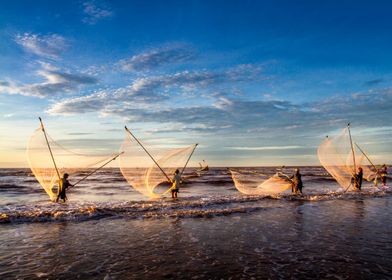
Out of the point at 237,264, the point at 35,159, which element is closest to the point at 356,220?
the point at 237,264

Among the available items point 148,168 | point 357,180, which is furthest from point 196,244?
point 357,180

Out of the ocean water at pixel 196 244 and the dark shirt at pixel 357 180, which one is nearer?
the ocean water at pixel 196 244

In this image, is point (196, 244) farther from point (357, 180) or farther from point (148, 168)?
point (357, 180)

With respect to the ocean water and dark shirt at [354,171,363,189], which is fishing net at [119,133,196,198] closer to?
the ocean water

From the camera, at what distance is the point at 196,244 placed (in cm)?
1000

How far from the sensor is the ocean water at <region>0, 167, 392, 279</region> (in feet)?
25.0

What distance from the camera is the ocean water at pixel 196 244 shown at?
7.62m

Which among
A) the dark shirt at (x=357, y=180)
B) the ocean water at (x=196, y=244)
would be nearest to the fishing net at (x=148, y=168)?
the ocean water at (x=196, y=244)

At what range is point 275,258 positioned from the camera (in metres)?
8.60

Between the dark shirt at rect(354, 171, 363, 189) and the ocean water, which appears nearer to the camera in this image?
the ocean water

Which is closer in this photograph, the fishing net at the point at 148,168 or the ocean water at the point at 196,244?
the ocean water at the point at 196,244

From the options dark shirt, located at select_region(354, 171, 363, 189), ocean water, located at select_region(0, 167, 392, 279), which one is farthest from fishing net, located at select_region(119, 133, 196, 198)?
dark shirt, located at select_region(354, 171, 363, 189)

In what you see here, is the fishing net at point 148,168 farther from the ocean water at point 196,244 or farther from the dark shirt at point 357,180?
the dark shirt at point 357,180

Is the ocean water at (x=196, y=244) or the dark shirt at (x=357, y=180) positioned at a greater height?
A: the dark shirt at (x=357, y=180)
